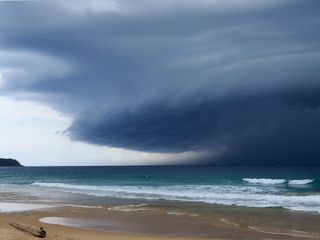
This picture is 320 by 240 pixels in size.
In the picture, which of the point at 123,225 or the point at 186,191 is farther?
the point at 186,191

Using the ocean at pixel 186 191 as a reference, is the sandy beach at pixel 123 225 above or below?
below

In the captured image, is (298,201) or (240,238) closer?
(240,238)

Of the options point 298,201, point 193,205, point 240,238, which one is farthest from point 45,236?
point 298,201

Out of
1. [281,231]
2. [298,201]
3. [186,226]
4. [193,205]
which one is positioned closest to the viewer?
[281,231]

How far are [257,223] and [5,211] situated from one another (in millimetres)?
10905

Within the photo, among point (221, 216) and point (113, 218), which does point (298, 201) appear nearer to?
point (221, 216)

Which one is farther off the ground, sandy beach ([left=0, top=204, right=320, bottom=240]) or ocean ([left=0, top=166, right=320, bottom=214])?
ocean ([left=0, top=166, right=320, bottom=214])

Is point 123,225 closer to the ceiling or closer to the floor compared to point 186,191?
closer to the floor

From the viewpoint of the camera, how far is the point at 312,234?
47.5 feet

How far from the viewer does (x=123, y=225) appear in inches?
653

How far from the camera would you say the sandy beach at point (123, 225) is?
45.1ft

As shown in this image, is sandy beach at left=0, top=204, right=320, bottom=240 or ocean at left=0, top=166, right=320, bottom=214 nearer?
sandy beach at left=0, top=204, right=320, bottom=240

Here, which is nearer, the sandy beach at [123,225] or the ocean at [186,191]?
the sandy beach at [123,225]

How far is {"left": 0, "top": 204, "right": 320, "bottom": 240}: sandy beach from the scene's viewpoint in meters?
13.7
